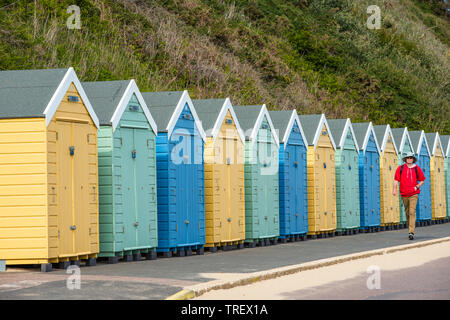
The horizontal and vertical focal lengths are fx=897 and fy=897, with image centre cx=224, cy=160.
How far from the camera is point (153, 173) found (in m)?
15.4

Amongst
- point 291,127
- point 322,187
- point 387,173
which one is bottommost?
point 322,187

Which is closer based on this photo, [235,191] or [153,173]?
[153,173]

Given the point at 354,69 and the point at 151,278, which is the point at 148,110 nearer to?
the point at 151,278

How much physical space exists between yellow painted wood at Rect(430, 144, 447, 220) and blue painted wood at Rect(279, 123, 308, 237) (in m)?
11.2

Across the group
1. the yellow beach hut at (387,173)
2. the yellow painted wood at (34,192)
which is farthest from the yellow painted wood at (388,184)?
the yellow painted wood at (34,192)

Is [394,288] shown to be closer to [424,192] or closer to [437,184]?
[424,192]

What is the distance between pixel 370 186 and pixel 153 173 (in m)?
11.8

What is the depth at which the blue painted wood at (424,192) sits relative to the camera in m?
30.3

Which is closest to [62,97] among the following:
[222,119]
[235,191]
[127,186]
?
[127,186]

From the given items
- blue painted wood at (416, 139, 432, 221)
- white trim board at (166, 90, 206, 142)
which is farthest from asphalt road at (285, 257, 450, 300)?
blue painted wood at (416, 139, 432, 221)

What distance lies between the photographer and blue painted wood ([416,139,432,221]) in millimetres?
30266

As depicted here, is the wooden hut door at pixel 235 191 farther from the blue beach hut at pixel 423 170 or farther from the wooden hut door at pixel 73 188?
the blue beach hut at pixel 423 170

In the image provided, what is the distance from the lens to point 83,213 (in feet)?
44.1
